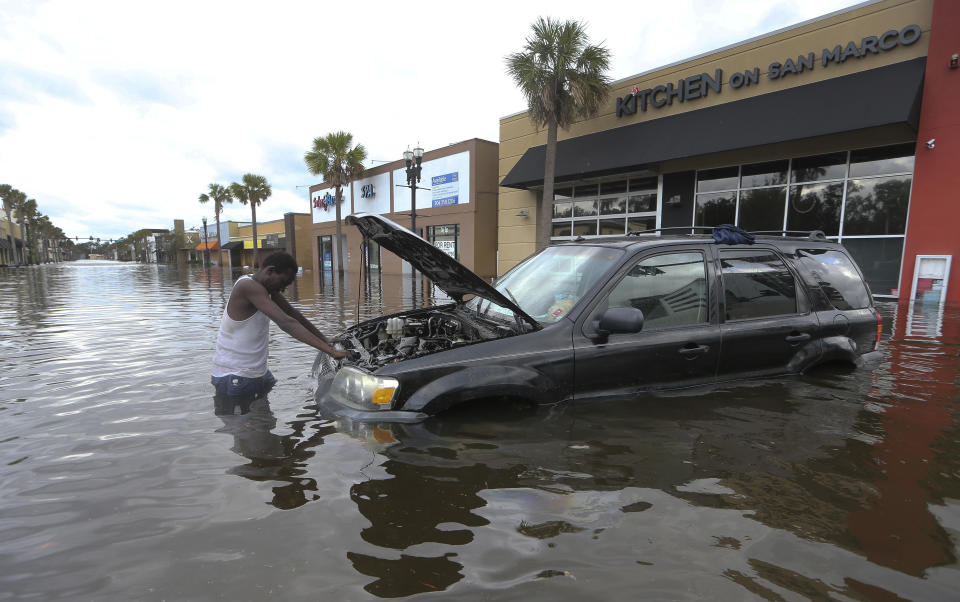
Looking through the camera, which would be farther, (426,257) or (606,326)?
(426,257)

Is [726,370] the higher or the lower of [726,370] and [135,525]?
the higher

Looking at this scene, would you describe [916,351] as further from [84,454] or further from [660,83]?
[660,83]

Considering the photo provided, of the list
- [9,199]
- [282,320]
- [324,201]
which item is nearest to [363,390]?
[282,320]

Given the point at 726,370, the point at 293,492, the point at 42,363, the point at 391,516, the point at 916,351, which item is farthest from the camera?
the point at 916,351

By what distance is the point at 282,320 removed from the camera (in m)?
3.38

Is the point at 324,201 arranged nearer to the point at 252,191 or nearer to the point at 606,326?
the point at 252,191

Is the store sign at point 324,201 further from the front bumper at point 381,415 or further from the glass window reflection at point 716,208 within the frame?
the front bumper at point 381,415

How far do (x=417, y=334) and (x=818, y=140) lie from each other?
40.9ft

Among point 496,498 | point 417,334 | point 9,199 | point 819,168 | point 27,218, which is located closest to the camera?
point 496,498

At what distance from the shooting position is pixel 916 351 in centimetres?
602

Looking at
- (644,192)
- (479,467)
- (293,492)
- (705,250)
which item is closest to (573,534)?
(479,467)

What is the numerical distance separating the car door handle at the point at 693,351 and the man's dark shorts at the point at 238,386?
11.1 ft

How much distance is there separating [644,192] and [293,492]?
15993 millimetres

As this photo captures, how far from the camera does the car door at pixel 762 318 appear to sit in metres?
3.59
